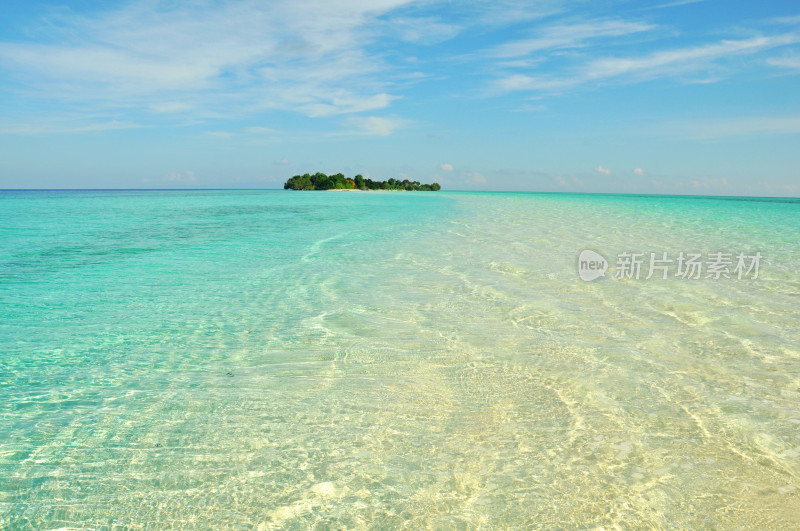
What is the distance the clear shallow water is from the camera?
2.35m

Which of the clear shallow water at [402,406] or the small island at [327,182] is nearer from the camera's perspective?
the clear shallow water at [402,406]

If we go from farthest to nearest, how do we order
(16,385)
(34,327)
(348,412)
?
(34,327) < (16,385) < (348,412)

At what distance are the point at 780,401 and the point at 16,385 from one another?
557 cm

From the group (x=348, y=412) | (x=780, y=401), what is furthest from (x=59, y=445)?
(x=780, y=401)

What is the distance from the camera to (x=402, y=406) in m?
3.38

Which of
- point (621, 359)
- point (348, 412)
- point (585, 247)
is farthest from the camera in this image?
point (585, 247)

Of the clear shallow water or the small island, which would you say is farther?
the small island

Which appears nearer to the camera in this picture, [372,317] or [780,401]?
[780,401]

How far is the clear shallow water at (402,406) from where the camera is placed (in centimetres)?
235

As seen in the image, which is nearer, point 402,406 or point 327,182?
point 402,406

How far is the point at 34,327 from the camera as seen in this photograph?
546 cm

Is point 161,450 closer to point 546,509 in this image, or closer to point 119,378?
point 119,378

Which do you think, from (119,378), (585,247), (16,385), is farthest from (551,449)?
(585,247)

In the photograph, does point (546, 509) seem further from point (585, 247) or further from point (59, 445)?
point (585, 247)
